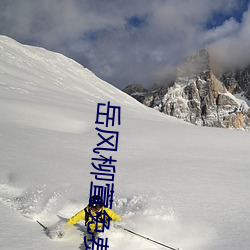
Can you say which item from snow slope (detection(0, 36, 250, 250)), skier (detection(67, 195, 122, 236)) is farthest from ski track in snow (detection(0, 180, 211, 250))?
skier (detection(67, 195, 122, 236))

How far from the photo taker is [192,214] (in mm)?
6098

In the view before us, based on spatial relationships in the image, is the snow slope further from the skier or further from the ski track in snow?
the skier

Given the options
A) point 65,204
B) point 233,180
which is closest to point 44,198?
point 65,204

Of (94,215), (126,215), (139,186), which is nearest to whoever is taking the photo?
(94,215)

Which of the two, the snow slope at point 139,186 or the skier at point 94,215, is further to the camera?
the skier at point 94,215

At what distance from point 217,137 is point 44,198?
10055 millimetres

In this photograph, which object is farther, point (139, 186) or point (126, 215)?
point (139, 186)

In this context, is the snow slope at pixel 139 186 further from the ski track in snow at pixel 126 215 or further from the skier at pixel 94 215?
the skier at pixel 94 215

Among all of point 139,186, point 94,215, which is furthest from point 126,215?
point 139,186

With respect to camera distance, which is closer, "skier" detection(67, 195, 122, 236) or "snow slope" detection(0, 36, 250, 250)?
"snow slope" detection(0, 36, 250, 250)

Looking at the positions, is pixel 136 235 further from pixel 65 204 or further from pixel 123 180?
pixel 123 180

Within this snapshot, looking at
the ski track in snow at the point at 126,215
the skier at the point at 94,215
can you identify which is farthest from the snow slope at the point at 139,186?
the skier at the point at 94,215

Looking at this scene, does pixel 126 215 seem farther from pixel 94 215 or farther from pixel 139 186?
pixel 139 186

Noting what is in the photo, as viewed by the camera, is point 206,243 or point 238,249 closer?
point 238,249
